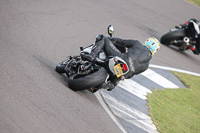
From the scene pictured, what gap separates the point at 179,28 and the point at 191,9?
25.6 ft

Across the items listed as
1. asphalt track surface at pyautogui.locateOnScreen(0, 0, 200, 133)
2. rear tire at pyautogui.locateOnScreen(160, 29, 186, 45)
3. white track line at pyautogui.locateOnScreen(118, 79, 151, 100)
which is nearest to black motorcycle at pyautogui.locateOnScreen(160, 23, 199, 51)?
rear tire at pyautogui.locateOnScreen(160, 29, 186, 45)

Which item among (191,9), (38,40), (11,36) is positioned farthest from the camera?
(191,9)

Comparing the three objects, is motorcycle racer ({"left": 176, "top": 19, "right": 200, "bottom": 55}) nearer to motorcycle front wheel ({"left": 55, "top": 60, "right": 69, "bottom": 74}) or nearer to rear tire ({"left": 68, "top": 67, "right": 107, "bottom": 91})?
motorcycle front wheel ({"left": 55, "top": 60, "right": 69, "bottom": 74})

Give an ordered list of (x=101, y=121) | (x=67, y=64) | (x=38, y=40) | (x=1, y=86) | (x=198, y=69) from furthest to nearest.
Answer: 1. (x=198, y=69)
2. (x=38, y=40)
3. (x=67, y=64)
4. (x=101, y=121)
5. (x=1, y=86)

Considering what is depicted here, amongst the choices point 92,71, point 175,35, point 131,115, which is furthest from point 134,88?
point 175,35

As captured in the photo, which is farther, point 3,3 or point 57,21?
point 57,21

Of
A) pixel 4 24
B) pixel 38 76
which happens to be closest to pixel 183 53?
pixel 4 24

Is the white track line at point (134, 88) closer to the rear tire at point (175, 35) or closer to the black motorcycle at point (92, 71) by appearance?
the black motorcycle at point (92, 71)

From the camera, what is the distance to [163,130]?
8555 mm

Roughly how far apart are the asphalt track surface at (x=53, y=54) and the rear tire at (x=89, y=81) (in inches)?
6.4

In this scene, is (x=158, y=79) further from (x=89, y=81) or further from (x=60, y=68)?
(x=89, y=81)

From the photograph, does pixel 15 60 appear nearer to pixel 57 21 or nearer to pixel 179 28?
pixel 57 21

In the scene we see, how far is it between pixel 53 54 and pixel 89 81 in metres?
2.28

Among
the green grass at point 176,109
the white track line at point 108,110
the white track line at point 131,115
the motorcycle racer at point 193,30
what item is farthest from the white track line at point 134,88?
the motorcycle racer at point 193,30
